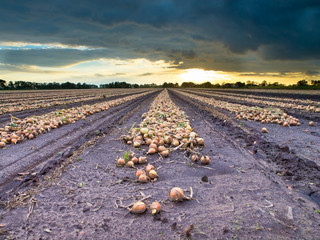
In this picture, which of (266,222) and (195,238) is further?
(266,222)

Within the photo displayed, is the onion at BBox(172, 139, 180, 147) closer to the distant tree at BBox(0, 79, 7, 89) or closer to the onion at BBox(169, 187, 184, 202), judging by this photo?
the onion at BBox(169, 187, 184, 202)

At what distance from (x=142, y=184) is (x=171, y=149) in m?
1.35

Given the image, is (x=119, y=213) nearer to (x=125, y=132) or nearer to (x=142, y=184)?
(x=142, y=184)

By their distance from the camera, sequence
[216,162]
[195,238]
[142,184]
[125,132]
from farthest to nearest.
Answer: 1. [125,132]
2. [216,162]
3. [142,184]
4. [195,238]

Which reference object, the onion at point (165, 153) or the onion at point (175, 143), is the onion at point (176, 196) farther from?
the onion at point (175, 143)

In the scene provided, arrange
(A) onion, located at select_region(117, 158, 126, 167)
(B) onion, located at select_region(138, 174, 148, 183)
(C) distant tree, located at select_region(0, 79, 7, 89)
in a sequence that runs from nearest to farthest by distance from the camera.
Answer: (B) onion, located at select_region(138, 174, 148, 183), (A) onion, located at select_region(117, 158, 126, 167), (C) distant tree, located at select_region(0, 79, 7, 89)

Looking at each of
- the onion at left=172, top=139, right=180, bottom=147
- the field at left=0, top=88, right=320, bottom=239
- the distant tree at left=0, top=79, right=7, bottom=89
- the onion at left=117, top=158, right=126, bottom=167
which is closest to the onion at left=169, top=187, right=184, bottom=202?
the field at left=0, top=88, right=320, bottom=239

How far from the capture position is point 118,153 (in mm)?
3898

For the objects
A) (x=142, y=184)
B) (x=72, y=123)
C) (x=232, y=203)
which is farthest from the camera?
(x=72, y=123)

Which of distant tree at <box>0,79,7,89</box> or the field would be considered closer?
the field

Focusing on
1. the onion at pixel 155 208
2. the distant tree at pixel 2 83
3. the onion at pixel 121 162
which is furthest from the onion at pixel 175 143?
the distant tree at pixel 2 83

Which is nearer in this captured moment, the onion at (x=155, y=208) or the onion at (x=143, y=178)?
the onion at (x=155, y=208)

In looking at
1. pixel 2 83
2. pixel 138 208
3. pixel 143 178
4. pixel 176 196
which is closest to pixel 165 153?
pixel 143 178

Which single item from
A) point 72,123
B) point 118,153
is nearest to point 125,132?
point 118,153
